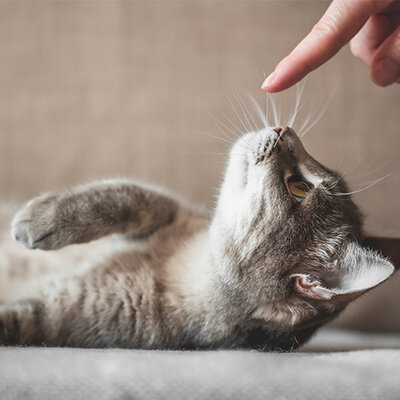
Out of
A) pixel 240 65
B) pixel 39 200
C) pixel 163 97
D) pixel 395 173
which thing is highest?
pixel 240 65

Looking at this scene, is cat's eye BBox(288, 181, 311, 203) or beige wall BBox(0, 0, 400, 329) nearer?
cat's eye BBox(288, 181, 311, 203)

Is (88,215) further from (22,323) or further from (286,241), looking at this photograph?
(286,241)

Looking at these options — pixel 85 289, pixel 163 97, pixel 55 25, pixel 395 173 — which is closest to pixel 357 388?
pixel 85 289

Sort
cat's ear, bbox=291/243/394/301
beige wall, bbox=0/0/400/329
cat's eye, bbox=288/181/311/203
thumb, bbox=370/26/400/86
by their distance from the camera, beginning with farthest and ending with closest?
1. beige wall, bbox=0/0/400/329
2. thumb, bbox=370/26/400/86
3. cat's eye, bbox=288/181/311/203
4. cat's ear, bbox=291/243/394/301

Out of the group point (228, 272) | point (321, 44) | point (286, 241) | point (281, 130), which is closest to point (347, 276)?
point (286, 241)

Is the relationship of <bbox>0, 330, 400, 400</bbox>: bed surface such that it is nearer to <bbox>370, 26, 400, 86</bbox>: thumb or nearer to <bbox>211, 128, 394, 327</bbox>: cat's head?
<bbox>211, 128, 394, 327</bbox>: cat's head

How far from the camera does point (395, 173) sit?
1.69 metres

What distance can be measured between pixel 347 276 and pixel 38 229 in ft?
2.44

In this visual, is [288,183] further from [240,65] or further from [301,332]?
[240,65]

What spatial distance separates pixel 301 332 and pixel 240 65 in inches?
41.3

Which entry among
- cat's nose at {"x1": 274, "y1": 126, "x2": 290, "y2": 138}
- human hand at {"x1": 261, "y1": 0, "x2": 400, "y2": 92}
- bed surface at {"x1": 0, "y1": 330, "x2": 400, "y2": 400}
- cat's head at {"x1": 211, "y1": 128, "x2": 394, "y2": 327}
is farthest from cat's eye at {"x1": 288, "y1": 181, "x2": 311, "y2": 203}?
bed surface at {"x1": 0, "y1": 330, "x2": 400, "y2": 400}

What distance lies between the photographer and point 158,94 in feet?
5.62

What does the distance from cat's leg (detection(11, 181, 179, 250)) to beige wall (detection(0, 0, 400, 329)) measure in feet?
1.36

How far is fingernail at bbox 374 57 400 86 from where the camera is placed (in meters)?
1.24
